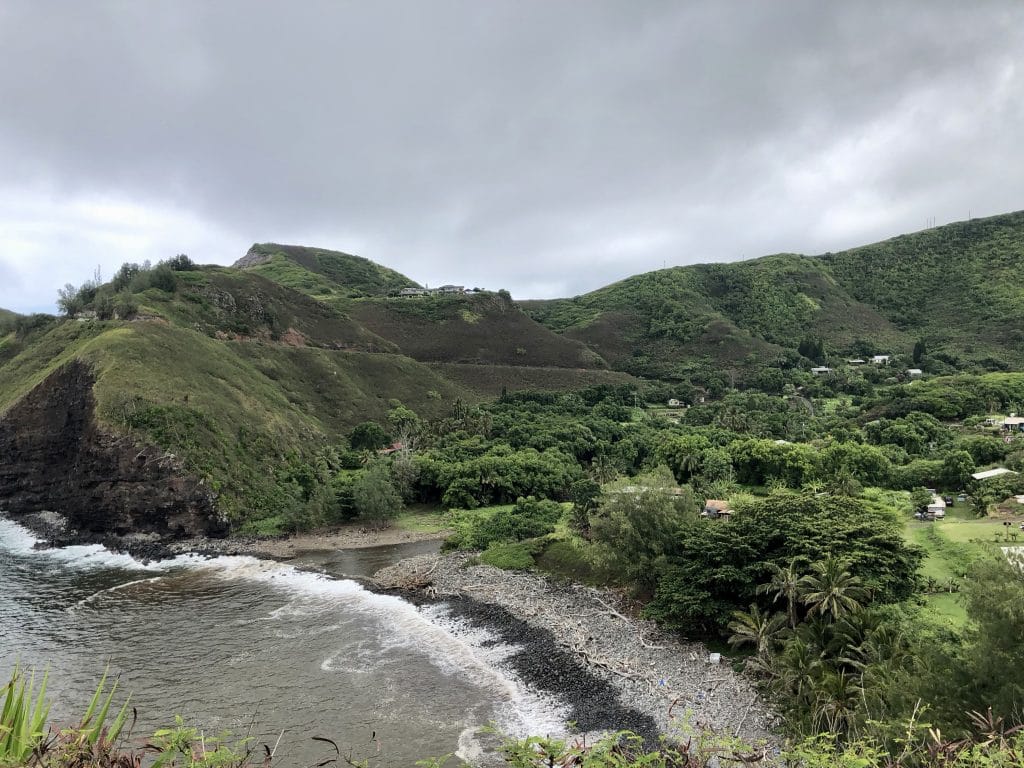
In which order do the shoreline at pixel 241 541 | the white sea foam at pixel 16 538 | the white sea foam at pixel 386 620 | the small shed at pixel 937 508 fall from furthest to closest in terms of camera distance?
the white sea foam at pixel 16 538 < the shoreline at pixel 241 541 < the small shed at pixel 937 508 < the white sea foam at pixel 386 620

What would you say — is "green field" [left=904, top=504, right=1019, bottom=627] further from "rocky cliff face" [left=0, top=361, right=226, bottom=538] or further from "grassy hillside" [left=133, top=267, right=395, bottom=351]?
"grassy hillside" [left=133, top=267, right=395, bottom=351]

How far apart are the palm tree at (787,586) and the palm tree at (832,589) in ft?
1.35

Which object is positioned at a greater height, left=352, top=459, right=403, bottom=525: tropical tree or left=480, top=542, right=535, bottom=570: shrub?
left=352, top=459, right=403, bottom=525: tropical tree

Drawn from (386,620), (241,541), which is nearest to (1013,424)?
(386,620)

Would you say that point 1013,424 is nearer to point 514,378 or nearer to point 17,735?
point 514,378

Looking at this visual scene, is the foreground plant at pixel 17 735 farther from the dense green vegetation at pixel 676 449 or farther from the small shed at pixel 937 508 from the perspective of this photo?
the small shed at pixel 937 508

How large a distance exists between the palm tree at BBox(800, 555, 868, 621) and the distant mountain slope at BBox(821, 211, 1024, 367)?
130799 millimetres

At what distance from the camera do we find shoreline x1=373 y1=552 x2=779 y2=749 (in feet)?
85.2

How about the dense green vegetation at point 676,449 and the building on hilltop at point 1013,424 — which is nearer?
the dense green vegetation at point 676,449

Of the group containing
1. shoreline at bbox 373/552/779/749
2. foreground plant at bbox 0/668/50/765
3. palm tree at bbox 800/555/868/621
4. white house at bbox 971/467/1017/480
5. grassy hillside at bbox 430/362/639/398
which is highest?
grassy hillside at bbox 430/362/639/398

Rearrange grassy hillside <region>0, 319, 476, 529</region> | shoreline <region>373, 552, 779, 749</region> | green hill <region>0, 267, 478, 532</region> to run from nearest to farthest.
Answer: shoreline <region>373, 552, 779, 749</region> → green hill <region>0, 267, 478, 532</region> → grassy hillside <region>0, 319, 476, 529</region>

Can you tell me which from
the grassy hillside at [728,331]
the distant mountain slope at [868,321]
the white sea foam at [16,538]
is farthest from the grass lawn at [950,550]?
the distant mountain slope at [868,321]

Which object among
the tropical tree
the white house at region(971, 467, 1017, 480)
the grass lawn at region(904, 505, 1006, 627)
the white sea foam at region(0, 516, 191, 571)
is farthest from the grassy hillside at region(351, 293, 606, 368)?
the grass lawn at region(904, 505, 1006, 627)

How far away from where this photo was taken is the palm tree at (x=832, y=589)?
86.9 ft
